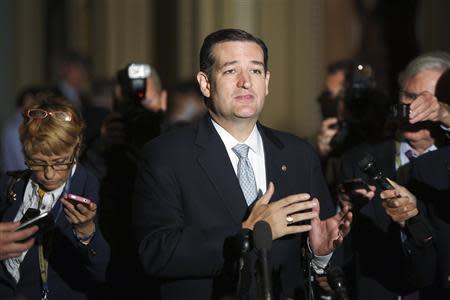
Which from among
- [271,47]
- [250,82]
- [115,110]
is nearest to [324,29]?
[271,47]

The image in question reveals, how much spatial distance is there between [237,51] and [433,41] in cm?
802

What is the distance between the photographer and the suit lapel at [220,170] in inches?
181

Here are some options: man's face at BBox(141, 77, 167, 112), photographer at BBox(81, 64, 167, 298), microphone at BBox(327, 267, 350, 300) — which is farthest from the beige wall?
microphone at BBox(327, 267, 350, 300)

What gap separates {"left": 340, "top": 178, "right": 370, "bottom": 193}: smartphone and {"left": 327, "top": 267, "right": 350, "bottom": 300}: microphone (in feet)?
2.46

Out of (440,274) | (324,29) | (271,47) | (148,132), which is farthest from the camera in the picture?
(324,29)

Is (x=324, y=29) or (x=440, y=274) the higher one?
(x=324, y=29)

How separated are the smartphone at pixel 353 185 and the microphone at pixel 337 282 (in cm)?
75

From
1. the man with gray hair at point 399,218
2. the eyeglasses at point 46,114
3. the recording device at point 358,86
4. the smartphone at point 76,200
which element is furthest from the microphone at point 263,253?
the recording device at point 358,86

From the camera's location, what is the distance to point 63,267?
5.03 metres

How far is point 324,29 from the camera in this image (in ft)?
38.5

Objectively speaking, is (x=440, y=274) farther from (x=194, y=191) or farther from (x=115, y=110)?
(x=115, y=110)

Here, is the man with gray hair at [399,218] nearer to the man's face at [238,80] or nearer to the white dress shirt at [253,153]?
the white dress shirt at [253,153]

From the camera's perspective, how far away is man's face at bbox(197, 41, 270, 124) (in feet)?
15.4

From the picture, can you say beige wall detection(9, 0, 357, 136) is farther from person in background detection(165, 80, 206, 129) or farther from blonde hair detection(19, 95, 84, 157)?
blonde hair detection(19, 95, 84, 157)
